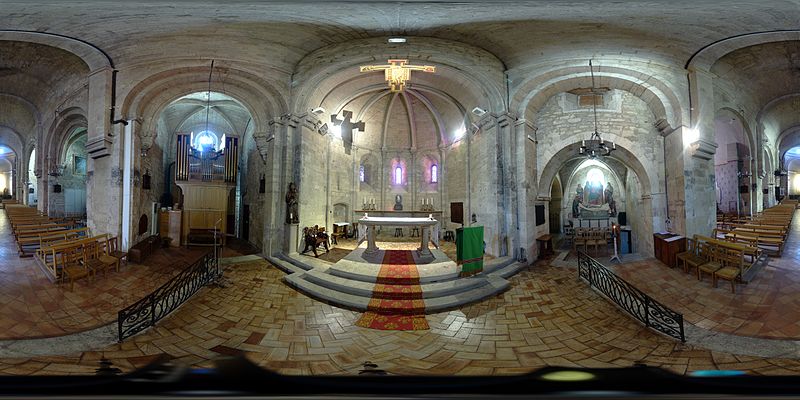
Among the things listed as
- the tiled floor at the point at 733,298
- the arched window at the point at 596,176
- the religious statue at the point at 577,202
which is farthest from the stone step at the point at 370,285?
the arched window at the point at 596,176

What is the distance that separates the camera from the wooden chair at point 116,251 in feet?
7.00

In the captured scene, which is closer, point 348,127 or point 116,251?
point 116,251

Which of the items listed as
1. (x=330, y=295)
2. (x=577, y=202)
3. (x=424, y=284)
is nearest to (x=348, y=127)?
(x=424, y=284)

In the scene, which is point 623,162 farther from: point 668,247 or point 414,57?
point 414,57

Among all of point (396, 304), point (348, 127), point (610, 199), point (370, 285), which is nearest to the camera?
point (396, 304)

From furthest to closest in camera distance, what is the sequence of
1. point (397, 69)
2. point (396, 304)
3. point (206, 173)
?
1. point (206, 173)
2. point (397, 69)
3. point (396, 304)

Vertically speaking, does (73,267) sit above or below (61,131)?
below

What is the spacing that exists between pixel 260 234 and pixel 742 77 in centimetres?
787

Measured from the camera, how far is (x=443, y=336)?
5.45 ft

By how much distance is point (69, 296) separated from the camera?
1849 mm

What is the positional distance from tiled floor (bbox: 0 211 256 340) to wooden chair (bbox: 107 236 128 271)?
0.32ft

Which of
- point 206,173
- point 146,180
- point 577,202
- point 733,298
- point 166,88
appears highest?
point 166,88

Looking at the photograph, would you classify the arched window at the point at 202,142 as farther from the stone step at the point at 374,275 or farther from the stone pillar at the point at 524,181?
the stone pillar at the point at 524,181

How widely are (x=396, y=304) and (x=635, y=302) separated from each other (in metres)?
1.84
